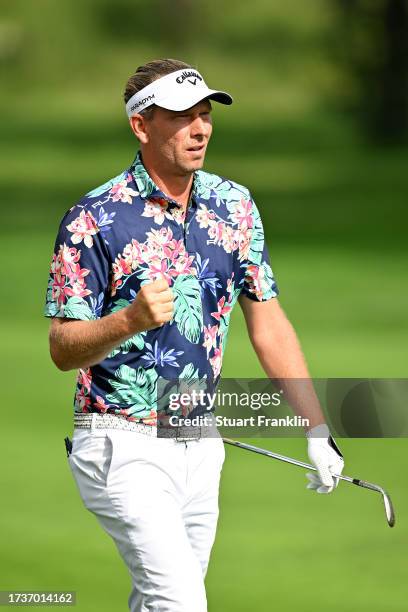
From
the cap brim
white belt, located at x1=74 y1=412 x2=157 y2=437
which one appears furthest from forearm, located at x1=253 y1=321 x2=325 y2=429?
the cap brim

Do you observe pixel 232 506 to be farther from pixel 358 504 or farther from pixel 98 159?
pixel 98 159

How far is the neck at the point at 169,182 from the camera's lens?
518 centimetres

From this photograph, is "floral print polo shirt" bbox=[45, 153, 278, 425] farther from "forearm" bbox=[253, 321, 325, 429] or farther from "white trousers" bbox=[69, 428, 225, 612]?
"forearm" bbox=[253, 321, 325, 429]

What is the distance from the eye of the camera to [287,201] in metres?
24.4

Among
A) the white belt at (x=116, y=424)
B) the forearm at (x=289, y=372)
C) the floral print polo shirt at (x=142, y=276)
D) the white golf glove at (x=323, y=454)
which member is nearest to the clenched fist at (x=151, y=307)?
the floral print polo shirt at (x=142, y=276)

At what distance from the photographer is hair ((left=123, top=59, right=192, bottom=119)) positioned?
5266 mm

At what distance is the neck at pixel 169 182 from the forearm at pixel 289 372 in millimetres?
586

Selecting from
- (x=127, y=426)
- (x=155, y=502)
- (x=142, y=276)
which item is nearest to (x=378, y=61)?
(x=142, y=276)

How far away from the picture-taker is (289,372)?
5.42 m

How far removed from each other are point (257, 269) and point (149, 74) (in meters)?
0.75

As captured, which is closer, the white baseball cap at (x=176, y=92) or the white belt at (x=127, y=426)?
the white belt at (x=127, y=426)

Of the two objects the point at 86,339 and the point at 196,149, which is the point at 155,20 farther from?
the point at 86,339

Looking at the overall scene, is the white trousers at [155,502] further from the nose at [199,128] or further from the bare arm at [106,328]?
the nose at [199,128]

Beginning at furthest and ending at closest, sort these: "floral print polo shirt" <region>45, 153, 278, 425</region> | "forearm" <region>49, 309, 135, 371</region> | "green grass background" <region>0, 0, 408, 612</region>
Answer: "green grass background" <region>0, 0, 408, 612</region> → "floral print polo shirt" <region>45, 153, 278, 425</region> → "forearm" <region>49, 309, 135, 371</region>
